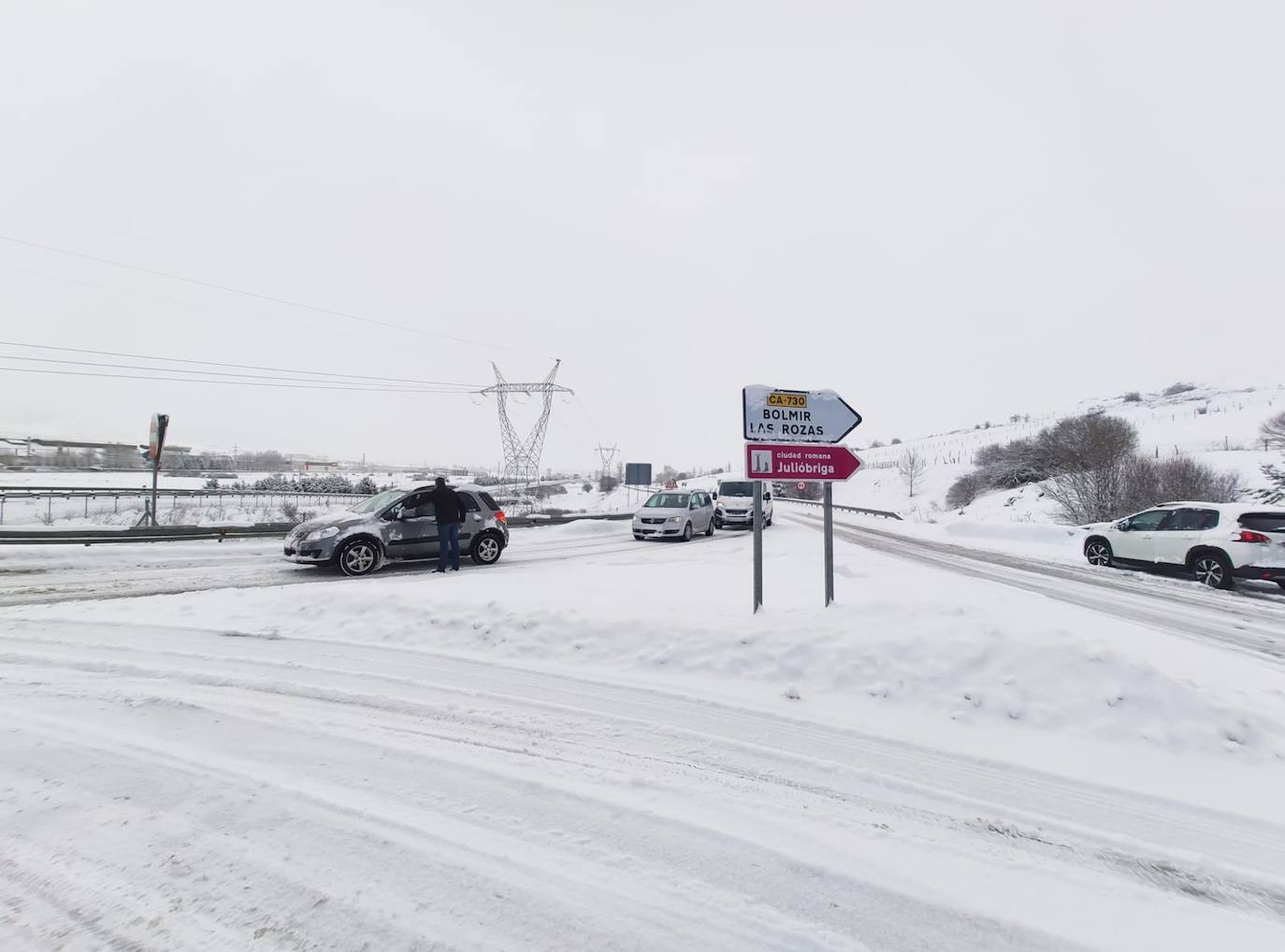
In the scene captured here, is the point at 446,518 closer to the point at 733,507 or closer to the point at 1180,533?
the point at 733,507

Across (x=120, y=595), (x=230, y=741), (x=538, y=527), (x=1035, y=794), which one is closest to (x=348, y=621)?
(x=230, y=741)

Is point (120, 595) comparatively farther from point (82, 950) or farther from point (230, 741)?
point (82, 950)

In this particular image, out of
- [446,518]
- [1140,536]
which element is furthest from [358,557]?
[1140,536]

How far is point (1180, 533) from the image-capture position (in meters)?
12.2

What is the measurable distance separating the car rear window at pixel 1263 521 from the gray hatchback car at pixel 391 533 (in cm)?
1526

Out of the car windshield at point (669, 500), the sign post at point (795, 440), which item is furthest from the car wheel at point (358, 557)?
the car windshield at point (669, 500)

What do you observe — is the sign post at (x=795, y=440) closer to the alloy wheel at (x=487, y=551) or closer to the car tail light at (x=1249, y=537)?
the alloy wheel at (x=487, y=551)

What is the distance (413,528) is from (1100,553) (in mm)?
17024

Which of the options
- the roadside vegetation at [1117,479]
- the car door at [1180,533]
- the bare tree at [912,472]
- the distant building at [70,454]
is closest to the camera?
the car door at [1180,533]

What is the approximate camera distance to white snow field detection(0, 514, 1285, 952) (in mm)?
2150

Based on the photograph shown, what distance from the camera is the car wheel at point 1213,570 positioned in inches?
442

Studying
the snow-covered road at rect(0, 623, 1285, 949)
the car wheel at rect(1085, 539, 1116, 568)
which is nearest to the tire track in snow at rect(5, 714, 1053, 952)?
the snow-covered road at rect(0, 623, 1285, 949)

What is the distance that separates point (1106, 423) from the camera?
25.5m

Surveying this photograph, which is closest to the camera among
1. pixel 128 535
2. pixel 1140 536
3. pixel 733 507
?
pixel 1140 536
